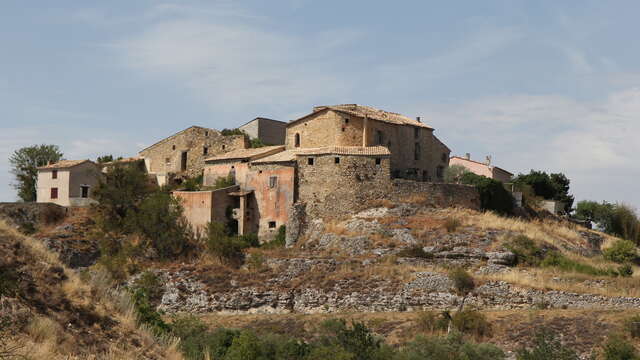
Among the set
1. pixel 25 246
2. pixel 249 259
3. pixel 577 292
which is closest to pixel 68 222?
pixel 249 259

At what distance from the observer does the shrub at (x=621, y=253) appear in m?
48.4

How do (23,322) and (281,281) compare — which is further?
(281,281)

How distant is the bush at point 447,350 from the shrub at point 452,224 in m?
14.1

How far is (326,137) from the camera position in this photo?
5491cm

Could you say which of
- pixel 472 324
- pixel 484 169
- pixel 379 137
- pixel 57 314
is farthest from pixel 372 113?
pixel 57 314

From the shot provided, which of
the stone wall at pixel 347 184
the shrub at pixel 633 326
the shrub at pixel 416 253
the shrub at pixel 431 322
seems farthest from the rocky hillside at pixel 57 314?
the stone wall at pixel 347 184

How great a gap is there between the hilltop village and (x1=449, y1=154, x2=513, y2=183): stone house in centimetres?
655

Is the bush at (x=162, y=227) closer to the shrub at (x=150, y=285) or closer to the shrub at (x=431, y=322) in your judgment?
the shrub at (x=150, y=285)

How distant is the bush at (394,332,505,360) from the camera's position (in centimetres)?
3117

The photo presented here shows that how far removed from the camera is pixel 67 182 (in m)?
58.2

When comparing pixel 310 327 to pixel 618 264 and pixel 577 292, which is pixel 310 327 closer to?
pixel 577 292

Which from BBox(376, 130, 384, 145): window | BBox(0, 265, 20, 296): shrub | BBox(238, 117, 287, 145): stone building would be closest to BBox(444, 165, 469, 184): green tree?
BBox(376, 130, 384, 145): window

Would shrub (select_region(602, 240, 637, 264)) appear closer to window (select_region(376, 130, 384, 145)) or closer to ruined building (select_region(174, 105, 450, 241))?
Result: ruined building (select_region(174, 105, 450, 241))

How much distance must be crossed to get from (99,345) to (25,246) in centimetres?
229
